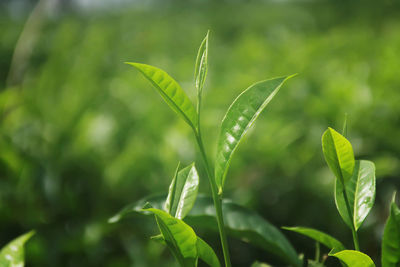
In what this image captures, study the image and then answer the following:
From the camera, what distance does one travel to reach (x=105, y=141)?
161 centimetres

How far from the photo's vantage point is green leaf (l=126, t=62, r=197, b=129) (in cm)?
51

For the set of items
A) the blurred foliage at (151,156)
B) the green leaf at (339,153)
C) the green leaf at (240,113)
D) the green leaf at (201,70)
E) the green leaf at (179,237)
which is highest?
the green leaf at (201,70)

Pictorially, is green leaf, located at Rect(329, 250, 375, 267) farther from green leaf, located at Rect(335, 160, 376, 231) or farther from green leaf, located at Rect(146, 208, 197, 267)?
green leaf, located at Rect(146, 208, 197, 267)

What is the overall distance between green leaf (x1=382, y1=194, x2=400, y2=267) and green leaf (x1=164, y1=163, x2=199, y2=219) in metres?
0.27

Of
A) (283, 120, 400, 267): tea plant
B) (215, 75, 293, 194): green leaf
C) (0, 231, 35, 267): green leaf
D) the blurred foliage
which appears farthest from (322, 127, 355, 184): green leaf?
the blurred foliage

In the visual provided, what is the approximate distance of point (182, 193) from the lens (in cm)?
58

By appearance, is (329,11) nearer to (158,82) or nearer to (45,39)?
(45,39)

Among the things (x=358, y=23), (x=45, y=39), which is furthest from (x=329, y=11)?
(x=45, y=39)

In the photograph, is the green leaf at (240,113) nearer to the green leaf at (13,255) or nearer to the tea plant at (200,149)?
the tea plant at (200,149)

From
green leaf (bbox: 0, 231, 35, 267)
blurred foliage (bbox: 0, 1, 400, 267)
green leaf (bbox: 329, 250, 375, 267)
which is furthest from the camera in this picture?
blurred foliage (bbox: 0, 1, 400, 267)

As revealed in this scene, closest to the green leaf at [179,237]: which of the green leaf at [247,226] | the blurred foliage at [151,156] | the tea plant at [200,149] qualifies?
the tea plant at [200,149]

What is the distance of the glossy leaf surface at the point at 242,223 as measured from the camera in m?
0.67

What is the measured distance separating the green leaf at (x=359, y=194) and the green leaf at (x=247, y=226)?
5.4 inches

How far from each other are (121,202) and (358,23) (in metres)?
4.50
